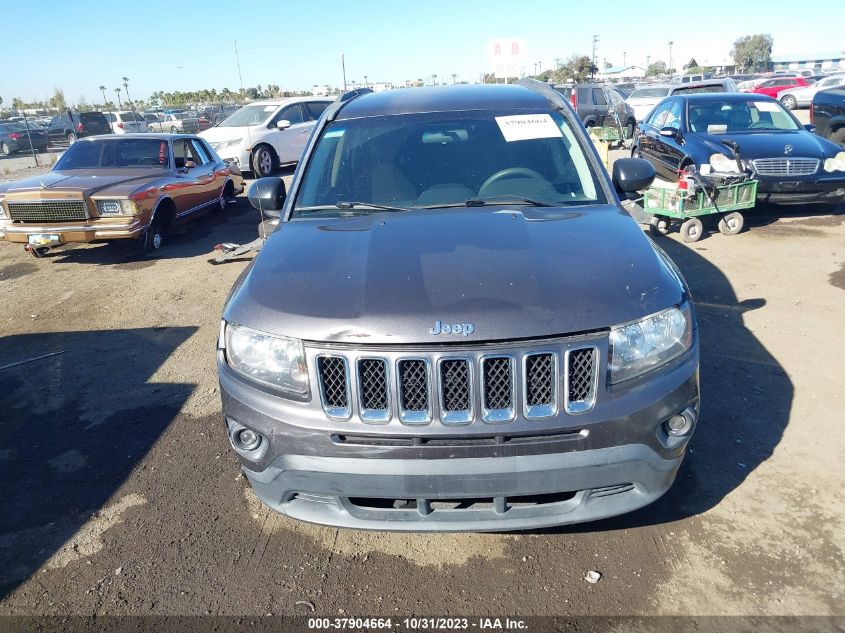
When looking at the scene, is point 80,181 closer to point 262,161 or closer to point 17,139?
point 262,161

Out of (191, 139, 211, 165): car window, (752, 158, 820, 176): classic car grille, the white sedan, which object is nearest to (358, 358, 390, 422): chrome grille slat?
(752, 158, 820, 176): classic car grille

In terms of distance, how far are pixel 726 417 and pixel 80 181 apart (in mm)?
8125

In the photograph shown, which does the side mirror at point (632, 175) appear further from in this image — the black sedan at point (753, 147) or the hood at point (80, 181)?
the hood at point (80, 181)

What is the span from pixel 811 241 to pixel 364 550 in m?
7.38

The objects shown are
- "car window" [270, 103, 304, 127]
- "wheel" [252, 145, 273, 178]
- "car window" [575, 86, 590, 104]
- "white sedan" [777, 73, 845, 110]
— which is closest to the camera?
"wheel" [252, 145, 273, 178]

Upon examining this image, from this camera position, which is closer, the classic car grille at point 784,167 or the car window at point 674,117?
the classic car grille at point 784,167

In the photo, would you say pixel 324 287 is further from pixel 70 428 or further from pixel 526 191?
pixel 70 428

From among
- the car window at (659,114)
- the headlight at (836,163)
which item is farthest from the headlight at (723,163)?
the car window at (659,114)

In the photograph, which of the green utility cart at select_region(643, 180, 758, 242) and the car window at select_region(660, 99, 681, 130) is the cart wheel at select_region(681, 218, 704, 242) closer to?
the green utility cart at select_region(643, 180, 758, 242)

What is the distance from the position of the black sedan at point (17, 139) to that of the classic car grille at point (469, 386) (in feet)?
107

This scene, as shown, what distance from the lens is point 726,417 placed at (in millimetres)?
3680

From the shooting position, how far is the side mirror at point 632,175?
145 inches

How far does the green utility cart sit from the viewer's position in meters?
7.65

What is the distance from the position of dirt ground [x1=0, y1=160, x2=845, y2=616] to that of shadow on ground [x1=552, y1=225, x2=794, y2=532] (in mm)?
14
